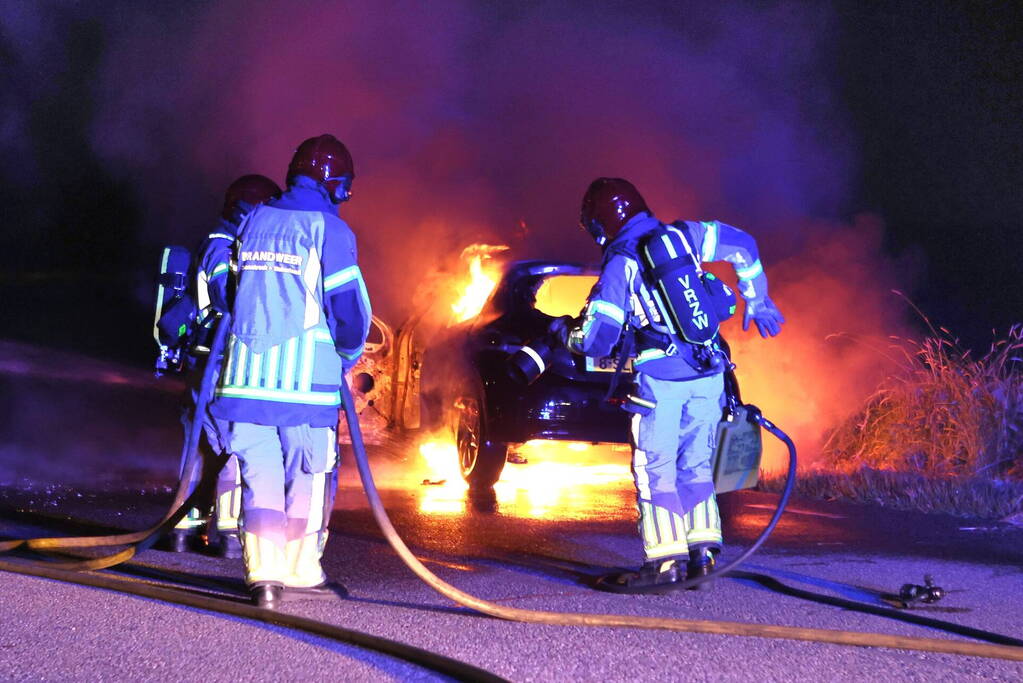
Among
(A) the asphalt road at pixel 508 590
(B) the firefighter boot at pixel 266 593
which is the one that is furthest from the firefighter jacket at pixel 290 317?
(A) the asphalt road at pixel 508 590

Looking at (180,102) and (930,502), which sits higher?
(180,102)

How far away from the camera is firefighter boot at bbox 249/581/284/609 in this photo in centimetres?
443

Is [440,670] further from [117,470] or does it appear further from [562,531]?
[117,470]

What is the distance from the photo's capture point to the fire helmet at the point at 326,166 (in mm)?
4773

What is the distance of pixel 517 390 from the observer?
764 cm

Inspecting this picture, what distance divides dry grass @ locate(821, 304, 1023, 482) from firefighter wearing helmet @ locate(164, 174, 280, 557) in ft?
15.8

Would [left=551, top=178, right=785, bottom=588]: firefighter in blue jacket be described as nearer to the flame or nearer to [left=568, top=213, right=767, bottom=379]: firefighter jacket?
[left=568, top=213, right=767, bottom=379]: firefighter jacket

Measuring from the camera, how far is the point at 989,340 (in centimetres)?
1647

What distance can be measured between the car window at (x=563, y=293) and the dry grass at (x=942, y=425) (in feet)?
8.24

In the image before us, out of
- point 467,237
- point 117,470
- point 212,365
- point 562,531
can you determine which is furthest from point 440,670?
point 467,237

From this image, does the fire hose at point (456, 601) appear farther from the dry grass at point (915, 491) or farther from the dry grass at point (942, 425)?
the dry grass at point (942, 425)

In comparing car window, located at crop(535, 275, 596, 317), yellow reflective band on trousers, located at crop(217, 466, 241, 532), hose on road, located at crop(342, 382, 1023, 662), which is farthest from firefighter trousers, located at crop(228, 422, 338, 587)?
car window, located at crop(535, 275, 596, 317)

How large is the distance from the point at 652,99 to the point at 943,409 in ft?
28.9

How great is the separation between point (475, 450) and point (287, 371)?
3.69 metres
